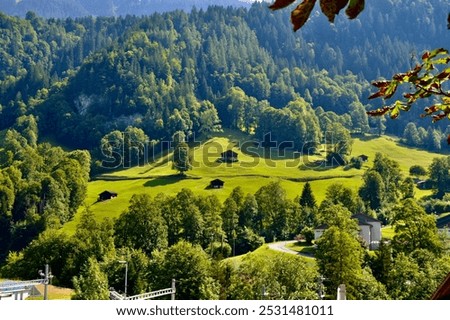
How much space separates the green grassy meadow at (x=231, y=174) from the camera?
13775 centimetres

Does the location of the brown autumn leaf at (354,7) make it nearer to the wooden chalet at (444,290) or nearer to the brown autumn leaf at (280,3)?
the brown autumn leaf at (280,3)

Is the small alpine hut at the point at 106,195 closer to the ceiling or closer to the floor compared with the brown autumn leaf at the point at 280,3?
closer to the floor

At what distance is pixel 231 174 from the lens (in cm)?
15350

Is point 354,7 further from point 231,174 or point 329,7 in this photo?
point 231,174

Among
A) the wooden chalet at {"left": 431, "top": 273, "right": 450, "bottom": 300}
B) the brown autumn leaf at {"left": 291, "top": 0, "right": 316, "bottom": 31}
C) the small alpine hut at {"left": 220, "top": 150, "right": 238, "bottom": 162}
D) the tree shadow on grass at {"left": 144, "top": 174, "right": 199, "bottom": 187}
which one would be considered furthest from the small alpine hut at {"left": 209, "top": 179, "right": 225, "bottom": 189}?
the brown autumn leaf at {"left": 291, "top": 0, "right": 316, "bottom": 31}

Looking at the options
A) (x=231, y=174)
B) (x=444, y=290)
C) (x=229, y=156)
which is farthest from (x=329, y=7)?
(x=229, y=156)

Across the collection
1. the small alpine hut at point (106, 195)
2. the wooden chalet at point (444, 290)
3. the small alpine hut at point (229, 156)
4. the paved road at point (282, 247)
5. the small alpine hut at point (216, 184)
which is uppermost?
the small alpine hut at point (229, 156)

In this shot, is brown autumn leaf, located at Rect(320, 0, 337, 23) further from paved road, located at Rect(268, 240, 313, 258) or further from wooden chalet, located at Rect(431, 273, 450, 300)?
paved road, located at Rect(268, 240, 313, 258)

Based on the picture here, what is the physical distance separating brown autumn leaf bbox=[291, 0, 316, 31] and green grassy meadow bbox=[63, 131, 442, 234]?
11418cm

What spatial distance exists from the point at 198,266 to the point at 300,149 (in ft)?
422

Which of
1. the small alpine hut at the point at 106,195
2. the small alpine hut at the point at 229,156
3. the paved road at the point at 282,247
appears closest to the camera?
the paved road at the point at 282,247

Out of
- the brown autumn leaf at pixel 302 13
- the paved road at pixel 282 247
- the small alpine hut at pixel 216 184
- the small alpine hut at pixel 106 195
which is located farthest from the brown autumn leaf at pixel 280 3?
the small alpine hut at pixel 216 184

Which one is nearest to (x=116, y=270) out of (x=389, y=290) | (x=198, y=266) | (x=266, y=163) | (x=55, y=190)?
(x=198, y=266)

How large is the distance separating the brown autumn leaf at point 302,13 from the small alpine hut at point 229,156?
16298 centimetres
